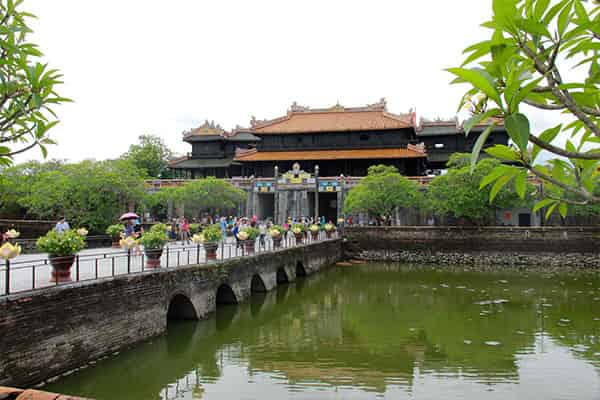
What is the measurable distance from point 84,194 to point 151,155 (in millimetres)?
39474

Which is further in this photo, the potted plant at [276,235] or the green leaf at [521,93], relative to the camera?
the potted plant at [276,235]

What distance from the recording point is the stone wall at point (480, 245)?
3419cm

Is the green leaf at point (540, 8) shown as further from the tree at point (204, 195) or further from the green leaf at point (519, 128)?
the tree at point (204, 195)

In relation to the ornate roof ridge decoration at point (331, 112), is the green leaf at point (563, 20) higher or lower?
lower

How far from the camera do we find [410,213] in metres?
43.5

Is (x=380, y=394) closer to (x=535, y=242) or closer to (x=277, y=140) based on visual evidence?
(x=535, y=242)

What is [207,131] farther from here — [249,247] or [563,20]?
[563,20]

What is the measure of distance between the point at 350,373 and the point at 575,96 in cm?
1018

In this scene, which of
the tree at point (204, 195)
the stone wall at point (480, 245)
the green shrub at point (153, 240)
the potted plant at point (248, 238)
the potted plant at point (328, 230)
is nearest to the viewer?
the green shrub at point (153, 240)

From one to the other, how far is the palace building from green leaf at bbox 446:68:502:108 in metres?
40.0

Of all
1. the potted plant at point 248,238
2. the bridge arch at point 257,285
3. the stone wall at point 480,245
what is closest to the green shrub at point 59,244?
the potted plant at point 248,238

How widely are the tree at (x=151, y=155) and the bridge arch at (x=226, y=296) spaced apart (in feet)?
150

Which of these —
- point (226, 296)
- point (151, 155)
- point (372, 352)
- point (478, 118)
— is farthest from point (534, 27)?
point (151, 155)

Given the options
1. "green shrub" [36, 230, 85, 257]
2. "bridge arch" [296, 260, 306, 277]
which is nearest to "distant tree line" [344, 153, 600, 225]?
"bridge arch" [296, 260, 306, 277]
